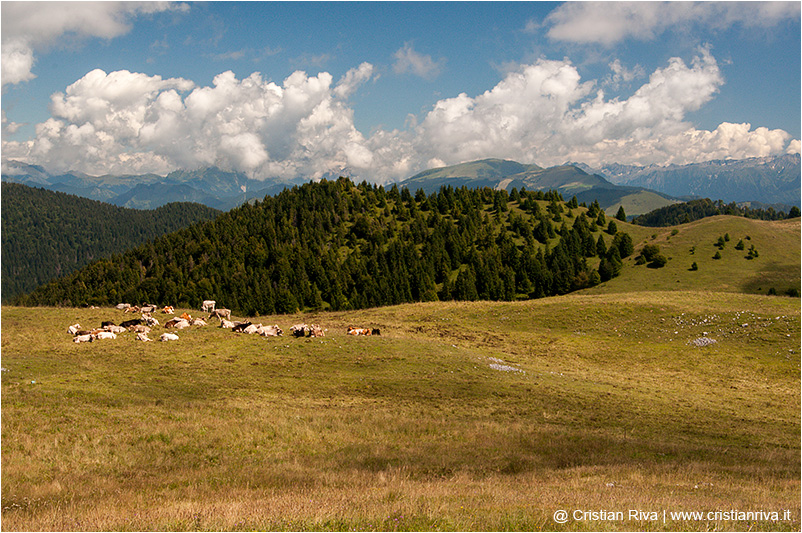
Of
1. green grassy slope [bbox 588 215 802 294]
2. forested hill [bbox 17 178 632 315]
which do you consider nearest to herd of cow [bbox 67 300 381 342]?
forested hill [bbox 17 178 632 315]

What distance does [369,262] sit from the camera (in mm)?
164375

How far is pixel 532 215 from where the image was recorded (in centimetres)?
19150

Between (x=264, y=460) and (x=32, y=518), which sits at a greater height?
(x=32, y=518)

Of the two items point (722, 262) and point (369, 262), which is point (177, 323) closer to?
point (369, 262)

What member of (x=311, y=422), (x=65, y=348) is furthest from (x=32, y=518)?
(x=65, y=348)

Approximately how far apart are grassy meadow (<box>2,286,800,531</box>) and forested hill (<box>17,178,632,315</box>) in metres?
99.6

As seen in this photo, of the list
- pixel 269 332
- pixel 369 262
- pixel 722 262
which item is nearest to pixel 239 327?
pixel 269 332

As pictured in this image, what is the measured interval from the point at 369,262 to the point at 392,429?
143 metres

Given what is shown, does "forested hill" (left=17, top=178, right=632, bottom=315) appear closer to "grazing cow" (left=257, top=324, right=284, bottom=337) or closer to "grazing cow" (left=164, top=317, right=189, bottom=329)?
"grazing cow" (left=257, top=324, right=284, bottom=337)

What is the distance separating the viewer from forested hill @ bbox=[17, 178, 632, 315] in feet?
484

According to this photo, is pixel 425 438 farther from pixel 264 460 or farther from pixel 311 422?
pixel 264 460

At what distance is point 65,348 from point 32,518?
91.4 ft

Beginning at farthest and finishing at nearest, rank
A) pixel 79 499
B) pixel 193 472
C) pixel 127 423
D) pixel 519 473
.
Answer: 1. pixel 127 423
2. pixel 519 473
3. pixel 193 472
4. pixel 79 499

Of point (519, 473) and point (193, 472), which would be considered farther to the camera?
point (519, 473)
